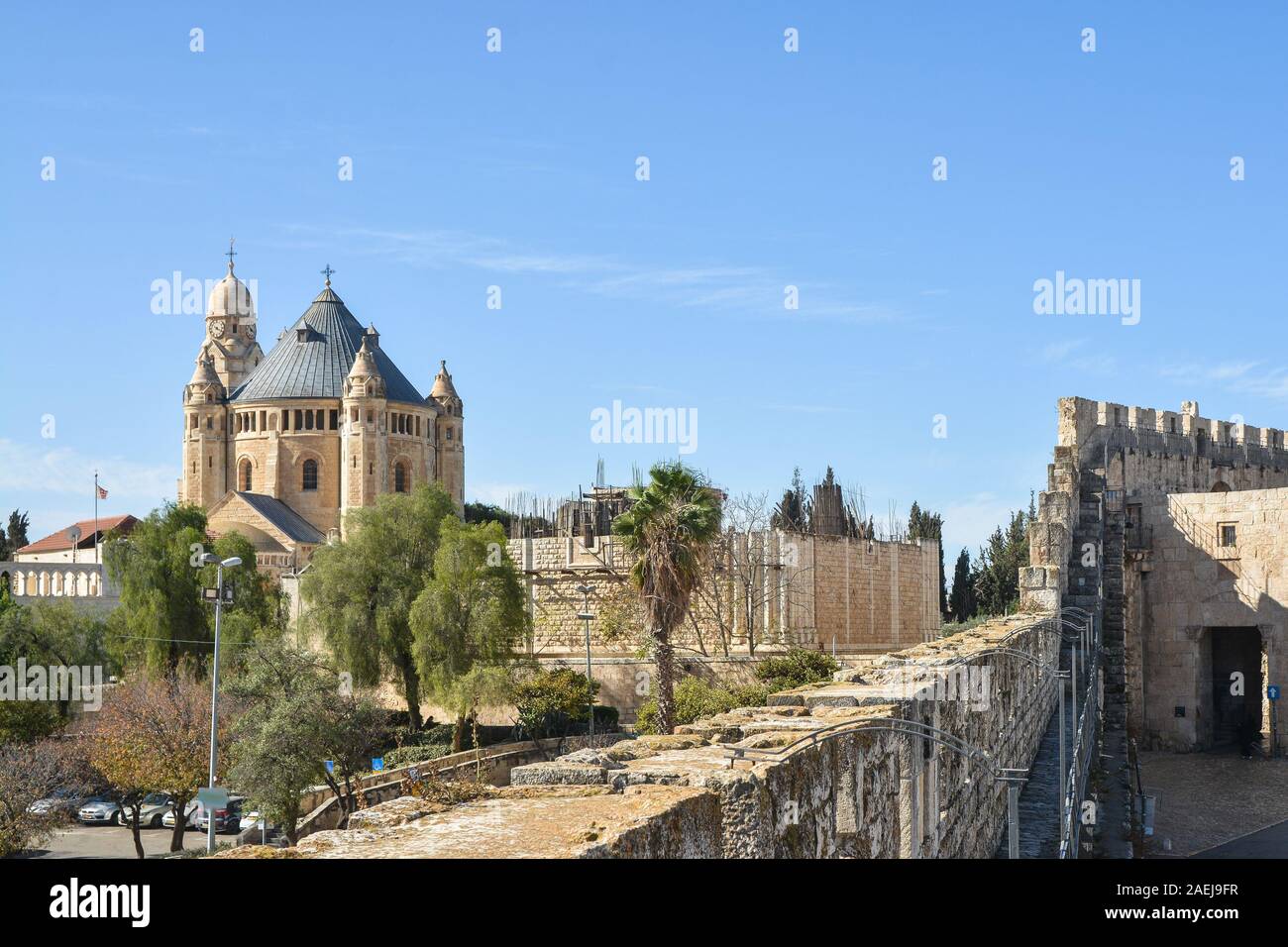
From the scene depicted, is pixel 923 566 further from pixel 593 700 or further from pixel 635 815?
pixel 635 815

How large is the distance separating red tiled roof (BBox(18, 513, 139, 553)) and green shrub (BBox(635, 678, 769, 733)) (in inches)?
2175

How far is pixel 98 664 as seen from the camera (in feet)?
131

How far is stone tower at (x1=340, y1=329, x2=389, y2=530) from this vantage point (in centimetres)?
7031

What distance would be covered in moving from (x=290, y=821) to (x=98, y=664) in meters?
15.1

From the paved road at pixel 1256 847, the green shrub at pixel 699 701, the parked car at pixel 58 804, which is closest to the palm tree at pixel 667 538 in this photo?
the green shrub at pixel 699 701

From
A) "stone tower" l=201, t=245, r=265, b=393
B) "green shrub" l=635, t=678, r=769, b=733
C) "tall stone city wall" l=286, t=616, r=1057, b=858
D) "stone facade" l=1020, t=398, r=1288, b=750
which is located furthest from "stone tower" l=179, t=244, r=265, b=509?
"tall stone city wall" l=286, t=616, r=1057, b=858

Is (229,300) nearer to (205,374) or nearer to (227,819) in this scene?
(205,374)

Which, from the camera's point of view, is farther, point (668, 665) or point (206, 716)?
point (206, 716)

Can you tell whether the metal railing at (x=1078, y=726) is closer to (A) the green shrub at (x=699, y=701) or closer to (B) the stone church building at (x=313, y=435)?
(A) the green shrub at (x=699, y=701)

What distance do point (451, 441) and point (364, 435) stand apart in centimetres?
680

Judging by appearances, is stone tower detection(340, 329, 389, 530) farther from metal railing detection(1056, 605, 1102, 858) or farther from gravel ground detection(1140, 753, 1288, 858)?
metal railing detection(1056, 605, 1102, 858)

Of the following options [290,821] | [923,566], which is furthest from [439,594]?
[923,566]

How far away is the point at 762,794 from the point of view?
5426mm
